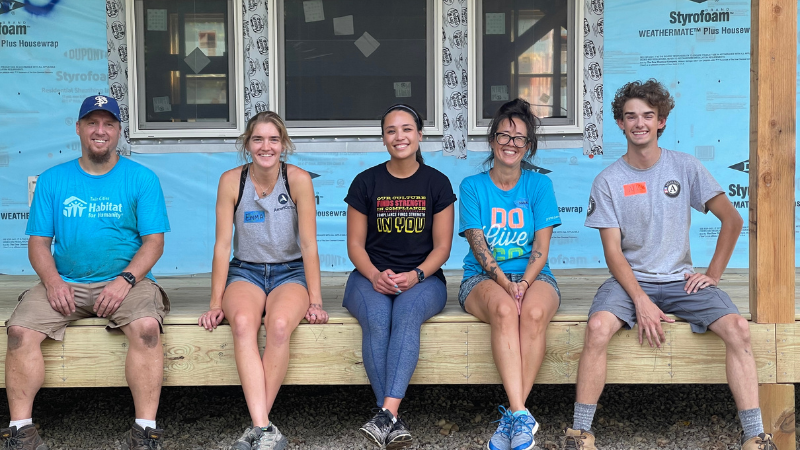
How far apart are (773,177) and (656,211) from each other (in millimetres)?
453

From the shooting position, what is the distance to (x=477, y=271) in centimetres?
307

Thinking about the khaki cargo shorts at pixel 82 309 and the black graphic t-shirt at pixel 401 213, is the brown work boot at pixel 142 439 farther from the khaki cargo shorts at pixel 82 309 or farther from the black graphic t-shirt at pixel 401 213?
the black graphic t-shirt at pixel 401 213

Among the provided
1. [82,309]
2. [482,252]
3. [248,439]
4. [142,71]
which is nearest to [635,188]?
[482,252]

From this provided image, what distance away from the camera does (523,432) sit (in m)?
2.49

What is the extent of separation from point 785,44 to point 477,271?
146 centimetres

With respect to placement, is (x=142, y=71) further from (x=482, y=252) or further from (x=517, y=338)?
(x=517, y=338)

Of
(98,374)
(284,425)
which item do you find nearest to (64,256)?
(98,374)

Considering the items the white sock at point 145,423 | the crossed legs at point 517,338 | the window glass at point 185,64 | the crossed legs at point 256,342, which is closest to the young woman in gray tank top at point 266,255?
the crossed legs at point 256,342

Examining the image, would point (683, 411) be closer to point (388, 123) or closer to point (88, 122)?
point (388, 123)

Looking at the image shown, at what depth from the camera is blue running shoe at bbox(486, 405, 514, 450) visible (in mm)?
2512

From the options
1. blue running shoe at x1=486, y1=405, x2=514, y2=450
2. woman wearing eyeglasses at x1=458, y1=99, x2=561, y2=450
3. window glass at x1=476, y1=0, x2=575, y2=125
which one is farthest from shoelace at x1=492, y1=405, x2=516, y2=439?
window glass at x1=476, y1=0, x2=575, y2=125

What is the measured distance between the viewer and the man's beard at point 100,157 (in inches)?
113

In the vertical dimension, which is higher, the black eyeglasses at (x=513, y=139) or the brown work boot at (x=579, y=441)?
the black eyeglasses at (x=513, y=139)

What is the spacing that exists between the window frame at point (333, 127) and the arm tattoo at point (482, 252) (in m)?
2.11
